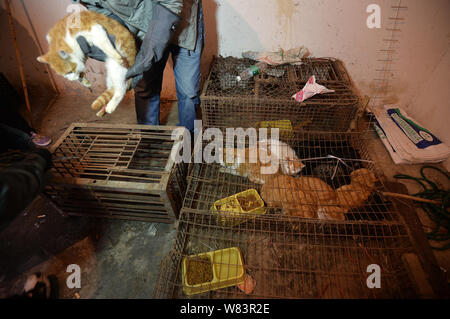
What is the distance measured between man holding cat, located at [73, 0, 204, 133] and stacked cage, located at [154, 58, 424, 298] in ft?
0.88

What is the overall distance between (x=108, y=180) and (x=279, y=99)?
1.53m

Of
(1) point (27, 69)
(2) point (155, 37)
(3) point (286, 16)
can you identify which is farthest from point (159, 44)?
(1) point (27, 69)

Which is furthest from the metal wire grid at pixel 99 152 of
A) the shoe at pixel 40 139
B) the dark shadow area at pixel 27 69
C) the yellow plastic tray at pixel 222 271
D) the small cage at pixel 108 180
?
the dark shadow area at pixel 27 69

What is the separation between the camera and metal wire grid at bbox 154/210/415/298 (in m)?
1.51

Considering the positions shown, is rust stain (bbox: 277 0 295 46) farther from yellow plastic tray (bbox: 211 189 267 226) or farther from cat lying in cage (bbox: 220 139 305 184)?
yellow plastic tray (bbox: 211 189 267 226)

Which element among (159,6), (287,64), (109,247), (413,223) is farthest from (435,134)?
(109,247)

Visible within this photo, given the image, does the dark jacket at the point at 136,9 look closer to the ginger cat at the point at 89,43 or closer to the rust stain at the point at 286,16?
the ginger cat at the point at 89,43

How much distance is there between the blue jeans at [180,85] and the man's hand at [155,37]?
0.49 m

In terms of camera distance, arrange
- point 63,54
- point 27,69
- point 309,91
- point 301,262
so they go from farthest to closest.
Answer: point 27,69, point 309,91, point 301,262, point 63,54

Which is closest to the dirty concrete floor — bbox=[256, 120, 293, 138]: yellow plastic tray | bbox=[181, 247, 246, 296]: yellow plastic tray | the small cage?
the small cage

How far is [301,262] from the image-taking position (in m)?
1.73

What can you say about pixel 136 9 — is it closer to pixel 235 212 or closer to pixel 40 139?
pixel 235 212
